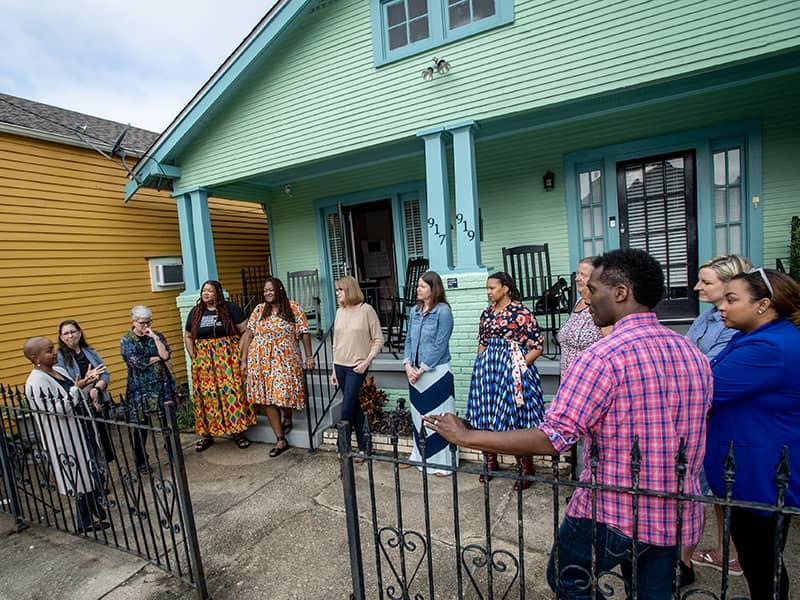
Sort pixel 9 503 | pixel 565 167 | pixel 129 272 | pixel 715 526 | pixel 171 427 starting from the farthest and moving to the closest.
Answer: pixel 129 272 → pixel 565 167 → pixel 9 503 → pixel 715 526 → pixel 171 427

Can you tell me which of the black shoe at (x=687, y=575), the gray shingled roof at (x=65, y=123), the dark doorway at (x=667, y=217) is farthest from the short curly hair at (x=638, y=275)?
the gray shingled roof at (x=65, y=123)

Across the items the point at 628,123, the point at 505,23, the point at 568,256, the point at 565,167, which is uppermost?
the point at 505,23

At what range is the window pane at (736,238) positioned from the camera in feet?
18.0

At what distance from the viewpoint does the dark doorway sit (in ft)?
18.8

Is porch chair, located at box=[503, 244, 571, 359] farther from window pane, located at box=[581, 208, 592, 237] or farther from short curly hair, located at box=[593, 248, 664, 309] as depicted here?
short curly hair, located at box=[593, 248, 664, 309]

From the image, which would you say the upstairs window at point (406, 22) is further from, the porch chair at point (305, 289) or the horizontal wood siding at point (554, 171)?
the porch chair at point (305, 289)

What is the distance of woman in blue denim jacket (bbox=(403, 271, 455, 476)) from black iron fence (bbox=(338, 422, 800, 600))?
1.73 ft

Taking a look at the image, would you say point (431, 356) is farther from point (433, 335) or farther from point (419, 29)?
point (419, 29)

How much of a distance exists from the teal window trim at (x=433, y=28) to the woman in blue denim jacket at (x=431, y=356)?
3.10 meters

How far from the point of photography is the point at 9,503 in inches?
142

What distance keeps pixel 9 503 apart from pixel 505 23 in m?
6.64

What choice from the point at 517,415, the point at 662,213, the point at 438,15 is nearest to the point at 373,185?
the point at 438,15

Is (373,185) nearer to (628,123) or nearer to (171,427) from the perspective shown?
(628,123)

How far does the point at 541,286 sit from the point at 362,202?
143 inches
